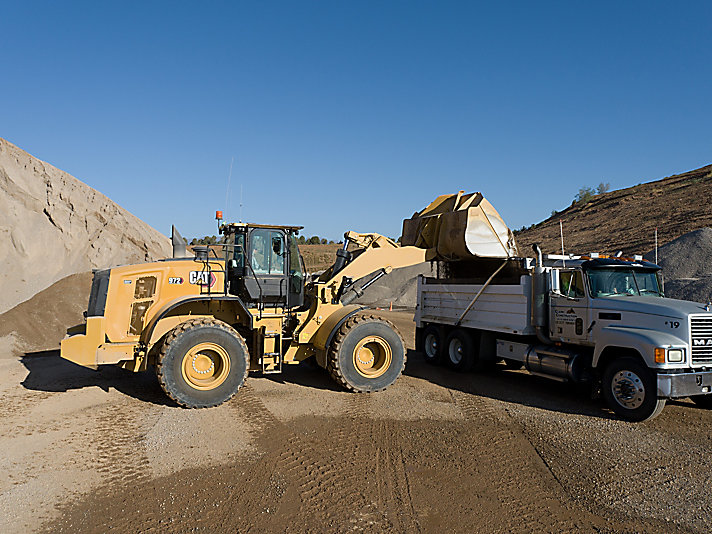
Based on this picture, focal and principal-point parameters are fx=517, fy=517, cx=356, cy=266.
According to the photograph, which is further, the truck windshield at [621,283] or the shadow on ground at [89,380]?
the shadow on ground at [89,380]

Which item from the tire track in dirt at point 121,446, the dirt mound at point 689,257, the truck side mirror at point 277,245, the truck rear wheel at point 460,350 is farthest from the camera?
the dirt mound at point 689,257

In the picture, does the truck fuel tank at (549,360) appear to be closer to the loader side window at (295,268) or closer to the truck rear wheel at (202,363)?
the loader side window at (295,268)

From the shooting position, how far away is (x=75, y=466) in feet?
17.9

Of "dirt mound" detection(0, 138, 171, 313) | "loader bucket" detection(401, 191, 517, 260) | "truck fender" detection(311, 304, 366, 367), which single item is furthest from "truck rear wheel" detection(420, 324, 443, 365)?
"dirt mound" detection(0, 138, 171, 313)

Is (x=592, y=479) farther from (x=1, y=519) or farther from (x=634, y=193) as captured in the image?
(x=634, y=193)

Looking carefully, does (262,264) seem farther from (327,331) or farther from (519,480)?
(519,480)

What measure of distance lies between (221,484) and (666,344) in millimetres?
5873

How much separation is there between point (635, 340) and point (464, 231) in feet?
11.8

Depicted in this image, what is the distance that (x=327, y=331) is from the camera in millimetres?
8898

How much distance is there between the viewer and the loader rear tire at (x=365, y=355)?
868 cm

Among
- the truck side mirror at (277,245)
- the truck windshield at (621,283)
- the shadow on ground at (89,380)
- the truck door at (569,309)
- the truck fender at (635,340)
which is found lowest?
the shadow on ground at (89,380)

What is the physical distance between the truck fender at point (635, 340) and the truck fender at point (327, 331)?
3945 mm

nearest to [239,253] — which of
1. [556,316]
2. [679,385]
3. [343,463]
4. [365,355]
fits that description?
[365,355]

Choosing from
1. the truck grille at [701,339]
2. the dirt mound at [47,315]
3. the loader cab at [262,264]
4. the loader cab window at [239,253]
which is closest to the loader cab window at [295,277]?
the loader cab at [262,264]
